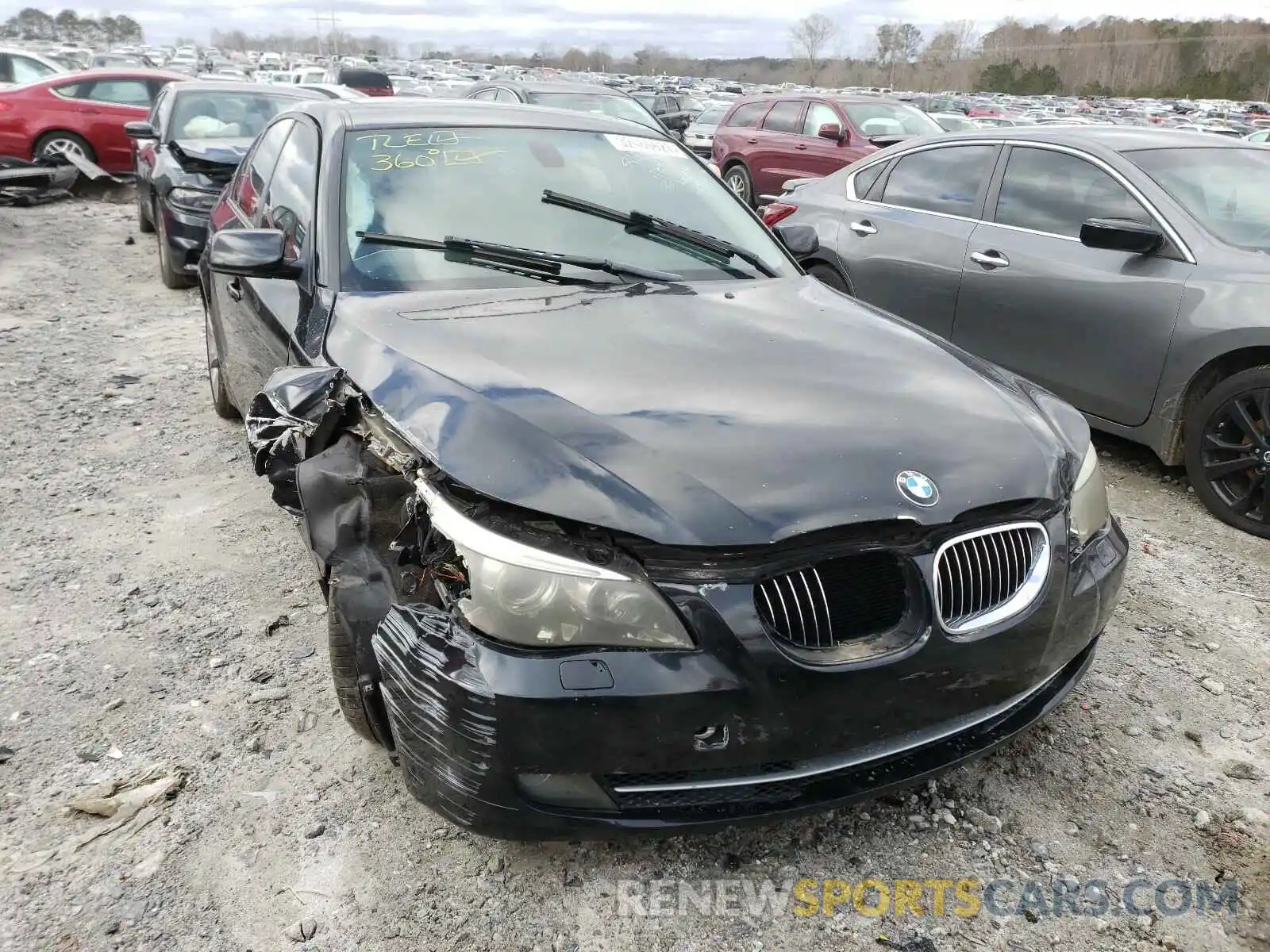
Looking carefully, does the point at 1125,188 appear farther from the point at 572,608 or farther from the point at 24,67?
the point at 24,67

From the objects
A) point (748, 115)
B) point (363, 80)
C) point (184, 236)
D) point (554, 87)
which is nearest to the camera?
point (184, 236)

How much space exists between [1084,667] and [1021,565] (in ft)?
1.90

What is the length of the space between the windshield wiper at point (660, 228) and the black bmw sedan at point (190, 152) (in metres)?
4.76

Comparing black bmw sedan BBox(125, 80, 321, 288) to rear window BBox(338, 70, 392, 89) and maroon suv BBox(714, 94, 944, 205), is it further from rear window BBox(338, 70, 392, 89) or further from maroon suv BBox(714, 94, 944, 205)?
rear window BBox(338, 70, 392, 89)

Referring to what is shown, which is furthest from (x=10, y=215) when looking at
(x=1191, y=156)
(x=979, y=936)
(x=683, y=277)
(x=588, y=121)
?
(x=979, y=936)

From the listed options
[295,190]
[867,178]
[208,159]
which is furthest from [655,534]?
[208,159]

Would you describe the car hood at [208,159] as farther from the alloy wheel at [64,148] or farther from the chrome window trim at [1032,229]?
the alloy wheel at [64,148]

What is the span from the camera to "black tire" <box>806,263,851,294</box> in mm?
5902

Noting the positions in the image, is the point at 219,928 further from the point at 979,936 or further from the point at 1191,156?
the point at 1191,156

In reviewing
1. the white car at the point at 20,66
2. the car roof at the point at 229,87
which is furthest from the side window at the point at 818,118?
the white car at the point at 20,66

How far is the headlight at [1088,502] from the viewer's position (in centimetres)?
239

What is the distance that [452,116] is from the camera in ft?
11.6

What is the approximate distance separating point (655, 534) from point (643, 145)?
2341 millimetres
